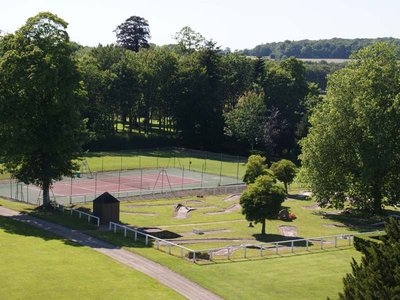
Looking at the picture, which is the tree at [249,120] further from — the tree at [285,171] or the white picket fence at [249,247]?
the white picket fence at [249,247]

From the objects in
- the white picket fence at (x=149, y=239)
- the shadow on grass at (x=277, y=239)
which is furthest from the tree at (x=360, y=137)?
the white picket fence at (x=149, y=239)

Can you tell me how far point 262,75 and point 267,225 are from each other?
76.9 metres

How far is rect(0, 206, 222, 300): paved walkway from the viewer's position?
3194cm

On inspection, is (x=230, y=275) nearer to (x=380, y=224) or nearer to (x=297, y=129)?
(x=380, y=224)

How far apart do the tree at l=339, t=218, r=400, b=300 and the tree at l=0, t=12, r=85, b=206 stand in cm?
3691

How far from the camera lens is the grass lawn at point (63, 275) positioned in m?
30.9

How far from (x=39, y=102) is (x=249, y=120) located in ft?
191

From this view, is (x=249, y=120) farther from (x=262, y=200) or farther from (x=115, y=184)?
(x=262, y=200)

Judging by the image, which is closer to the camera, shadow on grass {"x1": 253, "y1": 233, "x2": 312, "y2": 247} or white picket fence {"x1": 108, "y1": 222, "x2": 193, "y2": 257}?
white picket fence {"x1": 108, "y1": 222, "x2": 193, "y2": 257}

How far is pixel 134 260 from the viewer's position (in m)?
37.8

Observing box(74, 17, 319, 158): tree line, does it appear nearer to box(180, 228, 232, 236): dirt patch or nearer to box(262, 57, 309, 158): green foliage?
box(262, 57, 309, 158): green foliage

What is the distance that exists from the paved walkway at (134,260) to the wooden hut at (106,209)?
341cm

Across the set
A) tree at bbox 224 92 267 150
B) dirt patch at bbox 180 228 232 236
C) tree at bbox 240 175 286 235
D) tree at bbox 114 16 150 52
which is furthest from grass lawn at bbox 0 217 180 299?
tree at bbox 114 16 150 52

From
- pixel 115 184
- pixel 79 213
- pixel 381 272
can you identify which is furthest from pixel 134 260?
pixel 115 184
